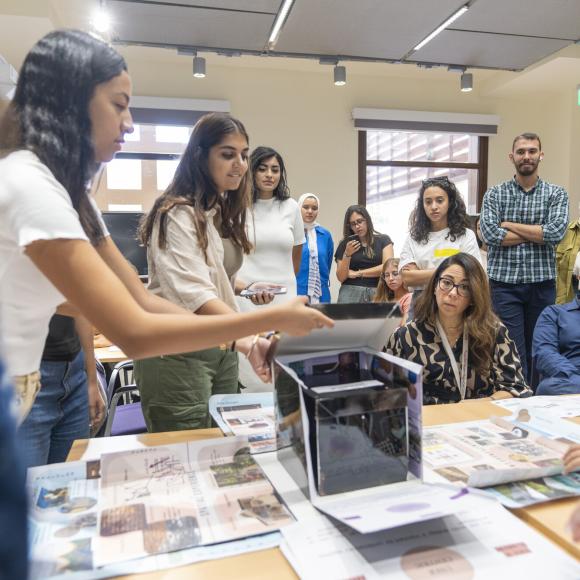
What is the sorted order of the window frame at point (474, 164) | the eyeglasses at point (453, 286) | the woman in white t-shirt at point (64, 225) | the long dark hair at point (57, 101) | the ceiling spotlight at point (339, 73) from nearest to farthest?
the woman in white t-shirt at point (64, 225) < the long dark hair at point (57, 101) < the eyeglasses at point (453, 286) < the ceiling spotlight at point (339, 73) < the window frame at point (474, 164)

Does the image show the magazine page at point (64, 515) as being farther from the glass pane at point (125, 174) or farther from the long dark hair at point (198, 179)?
the glass pane at point (125, 174)

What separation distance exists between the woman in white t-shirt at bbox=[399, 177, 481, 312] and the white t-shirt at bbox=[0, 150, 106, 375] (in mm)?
2272

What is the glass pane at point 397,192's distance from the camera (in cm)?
570

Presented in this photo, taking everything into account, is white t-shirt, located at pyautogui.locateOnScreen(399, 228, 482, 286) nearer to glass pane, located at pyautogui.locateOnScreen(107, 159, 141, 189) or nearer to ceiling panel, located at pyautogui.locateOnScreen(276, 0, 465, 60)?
ceiling panel, located at pyautogui.locateOnScreen(276, 0, 465, 60)

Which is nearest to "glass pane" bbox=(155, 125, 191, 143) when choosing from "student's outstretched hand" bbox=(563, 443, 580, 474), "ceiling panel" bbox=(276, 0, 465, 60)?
"ceiling panel" bbox=(276, 0, 465, 60)

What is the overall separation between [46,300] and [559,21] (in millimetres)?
3891

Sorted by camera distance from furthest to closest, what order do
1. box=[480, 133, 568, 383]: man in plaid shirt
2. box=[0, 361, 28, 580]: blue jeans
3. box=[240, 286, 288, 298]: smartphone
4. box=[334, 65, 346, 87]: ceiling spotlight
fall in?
1. box=[334, 65, 346, 87]: ceiling spotlight
2. box=[480, 133, 568, 383]: man in plaid shirt
3. box=[240, 286, 288, 298]: smartphone
4. box=[0, 361, 28, 580]: blue jeans

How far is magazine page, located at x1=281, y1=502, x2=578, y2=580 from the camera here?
64cm

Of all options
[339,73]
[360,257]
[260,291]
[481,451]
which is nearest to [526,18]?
[339,73]

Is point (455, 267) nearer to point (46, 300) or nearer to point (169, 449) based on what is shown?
point (169, 449)

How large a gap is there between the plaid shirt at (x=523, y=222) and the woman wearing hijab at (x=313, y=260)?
1.10m

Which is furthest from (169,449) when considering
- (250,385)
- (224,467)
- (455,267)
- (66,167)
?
(455,267)

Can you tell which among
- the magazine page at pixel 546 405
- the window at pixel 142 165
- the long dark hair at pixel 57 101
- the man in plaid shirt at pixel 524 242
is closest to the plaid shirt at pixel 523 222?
the man in plaid shirt at pixel 524 242

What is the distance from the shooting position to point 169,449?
40.6 inches
